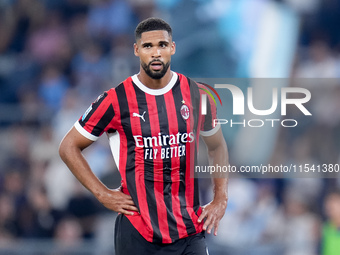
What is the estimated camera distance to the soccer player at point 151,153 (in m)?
4.18

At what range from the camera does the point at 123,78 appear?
8.57 m

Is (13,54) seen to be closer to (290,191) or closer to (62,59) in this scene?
(62,59)

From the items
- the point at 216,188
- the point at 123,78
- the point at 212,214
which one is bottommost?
the point at 212,214

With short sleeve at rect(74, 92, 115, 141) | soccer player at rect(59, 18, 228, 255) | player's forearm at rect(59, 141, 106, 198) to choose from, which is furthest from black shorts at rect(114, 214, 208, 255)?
short sleeve at rect(74, 92, 115, 141)

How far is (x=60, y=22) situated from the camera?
984cm

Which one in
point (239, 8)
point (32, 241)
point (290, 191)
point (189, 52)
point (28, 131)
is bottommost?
point (32, 241)

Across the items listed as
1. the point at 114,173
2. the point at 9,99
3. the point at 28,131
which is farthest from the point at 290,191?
the point at 9,99

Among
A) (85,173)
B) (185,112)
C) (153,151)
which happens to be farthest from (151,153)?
(85,173)

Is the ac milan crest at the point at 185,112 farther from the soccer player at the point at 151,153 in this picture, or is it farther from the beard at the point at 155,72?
the beard at the point at 155,72

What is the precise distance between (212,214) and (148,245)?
0.47 meters

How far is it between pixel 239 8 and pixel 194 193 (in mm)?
5042

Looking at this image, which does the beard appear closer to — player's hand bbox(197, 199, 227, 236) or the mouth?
the mouth

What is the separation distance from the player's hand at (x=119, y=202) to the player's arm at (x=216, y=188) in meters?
0.46

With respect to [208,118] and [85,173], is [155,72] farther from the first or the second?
[85,173]
